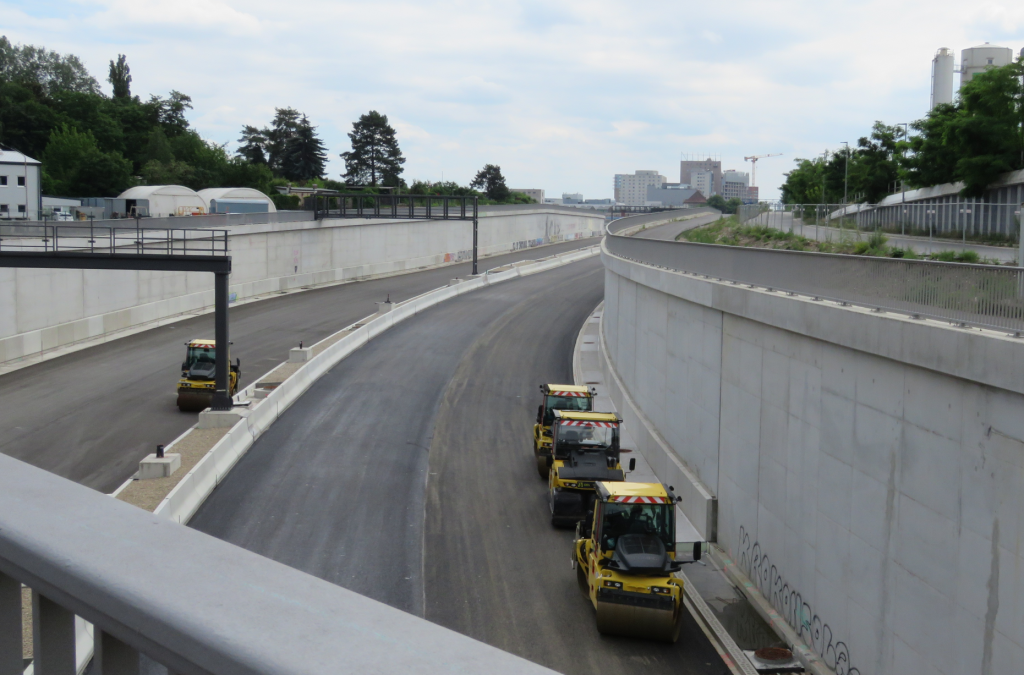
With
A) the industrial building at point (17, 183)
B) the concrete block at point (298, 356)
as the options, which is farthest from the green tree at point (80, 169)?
the concrete block at point (298, 356)

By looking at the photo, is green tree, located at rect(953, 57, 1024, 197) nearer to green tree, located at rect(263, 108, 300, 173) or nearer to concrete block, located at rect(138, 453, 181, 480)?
concrete block, located at rect(138, 453, 181, 480)

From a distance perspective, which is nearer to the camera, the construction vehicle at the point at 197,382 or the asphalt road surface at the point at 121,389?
the asphalt road surface at the point at 121,389

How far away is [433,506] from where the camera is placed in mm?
25156

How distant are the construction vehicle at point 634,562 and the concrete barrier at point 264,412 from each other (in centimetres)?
916

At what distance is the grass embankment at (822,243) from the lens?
27.1 m

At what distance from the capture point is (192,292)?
53438mm

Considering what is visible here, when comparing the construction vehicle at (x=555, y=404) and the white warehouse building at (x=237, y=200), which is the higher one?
the white warehouse building at (x=237, y=200)

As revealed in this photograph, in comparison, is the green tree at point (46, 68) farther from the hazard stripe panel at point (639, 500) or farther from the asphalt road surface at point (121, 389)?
the hazard stripe panel at point (639, 500)

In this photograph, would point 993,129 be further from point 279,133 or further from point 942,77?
point 279,133

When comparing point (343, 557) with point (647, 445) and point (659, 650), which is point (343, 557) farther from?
point (647, 445)

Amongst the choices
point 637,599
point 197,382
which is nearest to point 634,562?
point 637,599

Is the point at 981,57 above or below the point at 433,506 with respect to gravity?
above

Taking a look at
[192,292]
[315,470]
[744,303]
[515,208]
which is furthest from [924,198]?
[515,208]

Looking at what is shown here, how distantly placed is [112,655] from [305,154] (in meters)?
146
